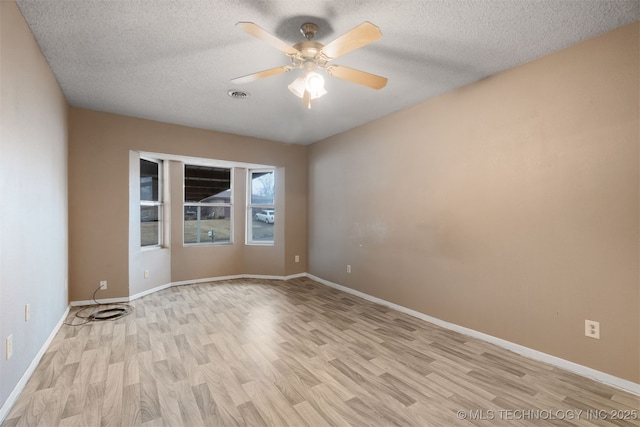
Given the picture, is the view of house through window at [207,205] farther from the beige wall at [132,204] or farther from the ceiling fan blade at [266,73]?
the ceiling fan blade at [266,73]

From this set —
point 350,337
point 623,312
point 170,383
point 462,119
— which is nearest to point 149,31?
point 170,383

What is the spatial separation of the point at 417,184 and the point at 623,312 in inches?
78.9

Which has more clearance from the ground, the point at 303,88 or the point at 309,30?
the point at 309,30

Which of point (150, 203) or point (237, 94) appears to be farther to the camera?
point (150, 203)

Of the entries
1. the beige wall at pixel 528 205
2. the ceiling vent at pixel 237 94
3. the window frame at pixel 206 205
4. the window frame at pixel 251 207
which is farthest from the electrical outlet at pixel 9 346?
the window frame at pixel 251 207

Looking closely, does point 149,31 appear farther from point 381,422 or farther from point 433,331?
point 433,331

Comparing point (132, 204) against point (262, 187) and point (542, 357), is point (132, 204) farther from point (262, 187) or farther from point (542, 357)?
point (542, 357)

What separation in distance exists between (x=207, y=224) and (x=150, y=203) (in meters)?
0.98

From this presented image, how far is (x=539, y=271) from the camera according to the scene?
8.04ft

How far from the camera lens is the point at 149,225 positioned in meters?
4.59

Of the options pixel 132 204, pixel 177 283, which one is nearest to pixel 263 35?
pixel 132 204

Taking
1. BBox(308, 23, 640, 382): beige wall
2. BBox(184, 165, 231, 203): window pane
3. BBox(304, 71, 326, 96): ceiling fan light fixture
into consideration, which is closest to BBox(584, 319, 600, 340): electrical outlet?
BBox(308, 23, 640, 382): beige wall

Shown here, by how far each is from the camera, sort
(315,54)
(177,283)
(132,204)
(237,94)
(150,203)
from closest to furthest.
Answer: (315,54)
(237,94)
(132,204)
(150,203)
(177,283)

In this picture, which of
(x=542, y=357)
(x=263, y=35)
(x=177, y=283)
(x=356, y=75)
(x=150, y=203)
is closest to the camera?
(x=263, y=35)
